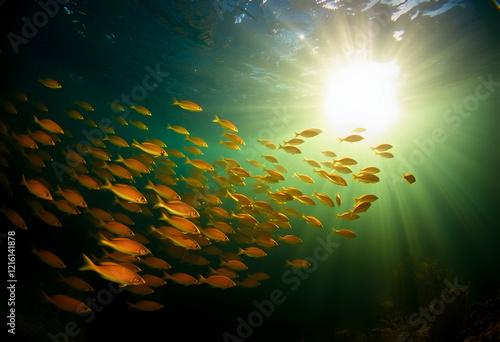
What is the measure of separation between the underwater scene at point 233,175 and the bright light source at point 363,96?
19cm

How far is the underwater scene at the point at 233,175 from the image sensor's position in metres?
5.90

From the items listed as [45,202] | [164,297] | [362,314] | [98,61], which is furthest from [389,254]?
[98,61]

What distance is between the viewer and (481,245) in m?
25.3

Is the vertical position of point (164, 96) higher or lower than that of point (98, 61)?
higher

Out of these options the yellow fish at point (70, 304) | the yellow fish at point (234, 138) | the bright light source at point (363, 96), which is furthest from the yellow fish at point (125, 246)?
the bright light source at point (363, 96)

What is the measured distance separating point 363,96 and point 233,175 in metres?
15.5

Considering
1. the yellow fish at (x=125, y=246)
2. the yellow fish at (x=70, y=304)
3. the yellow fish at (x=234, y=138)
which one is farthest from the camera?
the yellow fish at (x=234, y=138)

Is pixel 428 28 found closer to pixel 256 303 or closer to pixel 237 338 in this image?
pixel 256 303

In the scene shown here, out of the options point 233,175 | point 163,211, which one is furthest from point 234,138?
point 163,211

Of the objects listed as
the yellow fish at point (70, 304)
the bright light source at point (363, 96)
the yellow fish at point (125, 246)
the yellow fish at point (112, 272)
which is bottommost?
the yellow fish at point (70, 304)

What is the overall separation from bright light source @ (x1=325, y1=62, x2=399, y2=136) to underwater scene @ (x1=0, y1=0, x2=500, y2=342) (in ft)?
0.62

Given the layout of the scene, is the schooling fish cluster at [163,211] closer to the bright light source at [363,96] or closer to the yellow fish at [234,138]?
the yellow fish at [234,138]

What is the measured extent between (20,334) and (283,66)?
15.5 m

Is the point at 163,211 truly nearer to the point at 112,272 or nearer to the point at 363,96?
the point at 112,272
